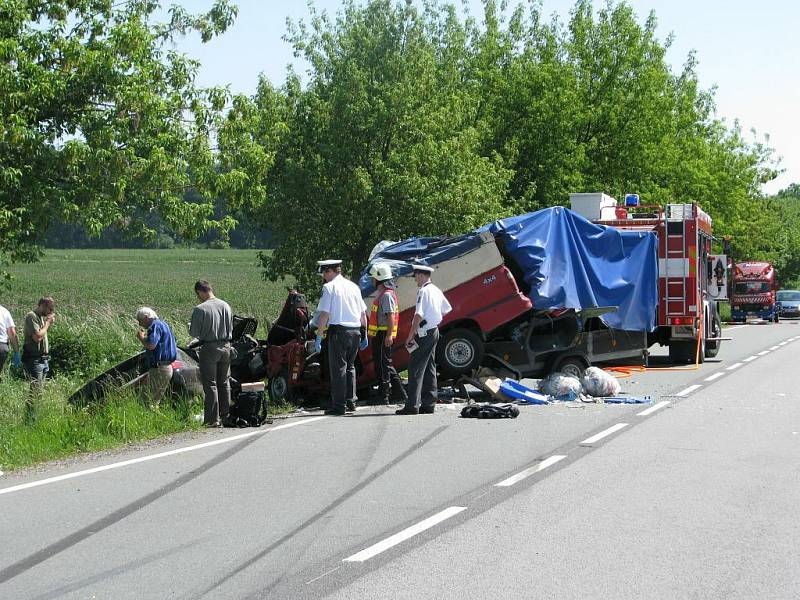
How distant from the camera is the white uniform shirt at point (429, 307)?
41.2ft

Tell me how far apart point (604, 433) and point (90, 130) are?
32.3 ft

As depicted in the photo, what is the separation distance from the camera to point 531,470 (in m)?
8.64

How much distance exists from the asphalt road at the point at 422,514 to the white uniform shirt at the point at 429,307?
1.45 m

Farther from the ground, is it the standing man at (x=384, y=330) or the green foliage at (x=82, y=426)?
the standing man at (x=384, y=330)

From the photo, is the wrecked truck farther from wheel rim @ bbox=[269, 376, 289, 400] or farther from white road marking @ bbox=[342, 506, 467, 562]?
white road marking @ bbox=[342, 506, 467, 562]

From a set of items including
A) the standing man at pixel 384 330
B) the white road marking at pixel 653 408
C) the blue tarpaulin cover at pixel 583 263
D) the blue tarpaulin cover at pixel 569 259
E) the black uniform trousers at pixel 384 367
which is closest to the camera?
the white road marking at pixel 653 408

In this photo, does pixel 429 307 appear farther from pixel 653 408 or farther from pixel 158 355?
pixel 158 355

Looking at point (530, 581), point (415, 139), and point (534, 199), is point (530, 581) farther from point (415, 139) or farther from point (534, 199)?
point (534, 199)

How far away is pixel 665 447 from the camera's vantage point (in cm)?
988

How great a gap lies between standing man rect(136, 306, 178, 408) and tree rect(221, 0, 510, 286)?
13281mm

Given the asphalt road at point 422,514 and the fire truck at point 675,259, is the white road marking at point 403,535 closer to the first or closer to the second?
the asphalt road at point 422,514

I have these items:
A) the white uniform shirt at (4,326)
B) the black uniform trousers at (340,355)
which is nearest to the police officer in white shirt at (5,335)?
the white uniform shirt at (4,326)

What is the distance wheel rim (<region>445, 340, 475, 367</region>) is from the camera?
14.4 m

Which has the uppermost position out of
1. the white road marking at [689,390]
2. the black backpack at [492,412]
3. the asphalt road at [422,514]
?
the black backpack at [492,412]
